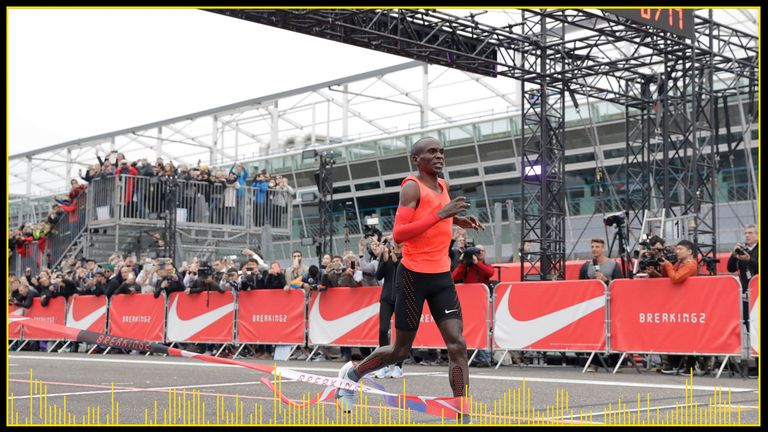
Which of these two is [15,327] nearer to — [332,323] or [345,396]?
[332,323]

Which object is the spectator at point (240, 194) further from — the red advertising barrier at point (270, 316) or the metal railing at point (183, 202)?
the red advertising barrier at point (270, 316)

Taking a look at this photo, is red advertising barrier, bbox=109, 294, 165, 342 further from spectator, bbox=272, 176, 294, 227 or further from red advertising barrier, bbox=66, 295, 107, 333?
spectator, bbox=272, 176, 294, 227

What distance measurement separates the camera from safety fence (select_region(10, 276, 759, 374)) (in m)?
12.6

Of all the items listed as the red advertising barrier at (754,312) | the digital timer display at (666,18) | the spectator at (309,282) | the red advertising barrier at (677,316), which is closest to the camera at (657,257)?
the red advertising barrier at (677,316)

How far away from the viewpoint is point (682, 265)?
12.9m

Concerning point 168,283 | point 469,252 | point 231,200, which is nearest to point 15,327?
point 168,283

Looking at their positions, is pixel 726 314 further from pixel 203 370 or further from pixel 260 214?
pixel 260 214

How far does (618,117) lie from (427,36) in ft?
38.1

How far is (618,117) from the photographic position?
105 feet

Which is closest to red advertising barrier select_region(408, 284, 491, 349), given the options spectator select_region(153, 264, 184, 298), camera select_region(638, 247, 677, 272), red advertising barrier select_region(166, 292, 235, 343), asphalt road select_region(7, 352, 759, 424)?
asphalt road select_region(7, 352, 759, 424)

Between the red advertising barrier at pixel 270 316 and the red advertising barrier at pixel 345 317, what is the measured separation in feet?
1.16

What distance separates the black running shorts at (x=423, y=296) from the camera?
650cm

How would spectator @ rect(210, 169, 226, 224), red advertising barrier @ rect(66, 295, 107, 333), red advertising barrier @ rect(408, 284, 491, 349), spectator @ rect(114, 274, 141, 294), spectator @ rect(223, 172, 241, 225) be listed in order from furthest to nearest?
spectator @ rect(223, 172, 241, 225)
spectator @ rect(210, 169, 226, 224)
red advertising barrier @ rect(66, 295, 107, 333)
spectator @ rect(114, 274, 141, 294)
red advertising barrier @ rect(408, 284, 491, 349)

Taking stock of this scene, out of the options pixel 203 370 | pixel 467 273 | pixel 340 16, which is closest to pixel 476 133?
pixel 340 16
